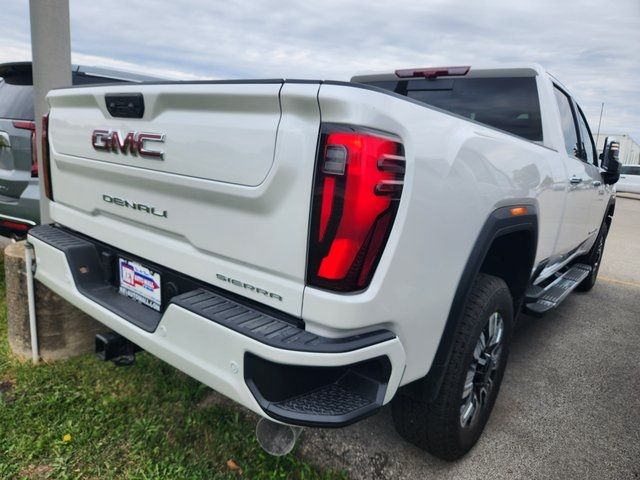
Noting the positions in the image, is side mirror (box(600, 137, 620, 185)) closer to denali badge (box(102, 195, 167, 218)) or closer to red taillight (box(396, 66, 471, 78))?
red taillight (box(396, 66, 471, 78))

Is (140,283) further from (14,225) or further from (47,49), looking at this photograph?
(14,225)

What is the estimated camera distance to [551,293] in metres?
3.91

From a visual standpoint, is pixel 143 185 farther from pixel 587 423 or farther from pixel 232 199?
pixel 587 423

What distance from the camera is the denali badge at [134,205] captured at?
214 centimetres

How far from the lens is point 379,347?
5.57ft

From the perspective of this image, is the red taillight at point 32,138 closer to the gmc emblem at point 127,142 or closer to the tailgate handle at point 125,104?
the gmc emblem at point 127,142

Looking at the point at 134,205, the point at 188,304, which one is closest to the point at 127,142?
the point at 134,205

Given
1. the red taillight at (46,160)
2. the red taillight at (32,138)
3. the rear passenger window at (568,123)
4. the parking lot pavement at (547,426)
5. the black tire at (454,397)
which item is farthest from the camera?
the red taillight at (32,138)

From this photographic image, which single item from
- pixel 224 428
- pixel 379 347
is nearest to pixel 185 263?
pixel 379 347

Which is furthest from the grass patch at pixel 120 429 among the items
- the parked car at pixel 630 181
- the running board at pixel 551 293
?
the parked car at pixel 630 181

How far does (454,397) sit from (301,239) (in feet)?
3.64

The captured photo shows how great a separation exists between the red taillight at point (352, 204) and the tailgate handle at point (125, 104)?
3.13 feet

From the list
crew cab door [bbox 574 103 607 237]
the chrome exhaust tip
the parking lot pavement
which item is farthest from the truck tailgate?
crew cab door [bbox 574 103 607 237]

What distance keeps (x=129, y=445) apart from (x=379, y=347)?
4.91ft
